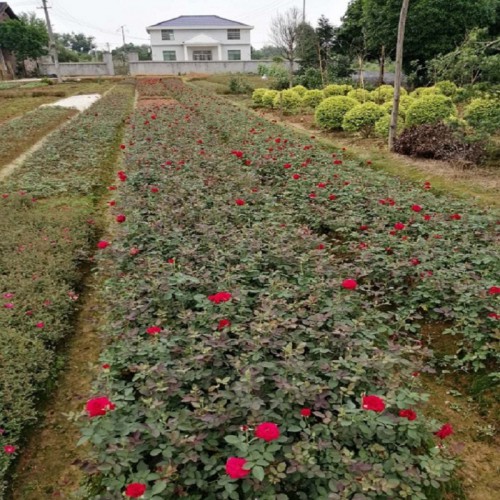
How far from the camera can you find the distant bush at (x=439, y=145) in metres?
6.77

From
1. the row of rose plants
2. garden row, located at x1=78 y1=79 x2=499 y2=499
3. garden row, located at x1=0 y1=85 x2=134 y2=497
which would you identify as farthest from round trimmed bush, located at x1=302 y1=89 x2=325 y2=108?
garden row, located at x1=78 y1=79 x2=499 y2=499

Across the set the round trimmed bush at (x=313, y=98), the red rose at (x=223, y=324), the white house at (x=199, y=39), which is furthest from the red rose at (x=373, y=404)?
the white house at (x=199, y=39)

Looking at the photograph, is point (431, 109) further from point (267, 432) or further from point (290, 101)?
point (267, 432)

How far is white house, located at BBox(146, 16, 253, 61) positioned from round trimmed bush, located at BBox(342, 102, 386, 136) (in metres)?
44.6

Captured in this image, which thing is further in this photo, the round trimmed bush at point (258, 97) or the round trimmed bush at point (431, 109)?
the round trimmed bush at point (258, 97)

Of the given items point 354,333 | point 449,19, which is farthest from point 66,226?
point 449,19

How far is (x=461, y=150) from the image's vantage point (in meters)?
6.91

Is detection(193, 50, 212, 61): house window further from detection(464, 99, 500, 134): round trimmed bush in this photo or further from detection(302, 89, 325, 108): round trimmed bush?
detection(464, 99, 500, 134): round trimmed bush

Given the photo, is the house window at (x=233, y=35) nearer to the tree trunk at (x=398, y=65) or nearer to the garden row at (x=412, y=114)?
the garden row at (x=412, y=114)

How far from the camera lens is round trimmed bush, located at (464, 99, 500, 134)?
23.2 feet

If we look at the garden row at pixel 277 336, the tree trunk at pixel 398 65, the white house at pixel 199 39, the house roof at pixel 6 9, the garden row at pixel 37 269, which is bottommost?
the garden row at pixel 37 269

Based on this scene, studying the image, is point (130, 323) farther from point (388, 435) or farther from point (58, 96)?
point (58, 96)

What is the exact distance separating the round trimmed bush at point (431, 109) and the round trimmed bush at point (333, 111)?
1.82 metres

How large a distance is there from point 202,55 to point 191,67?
11232mm
